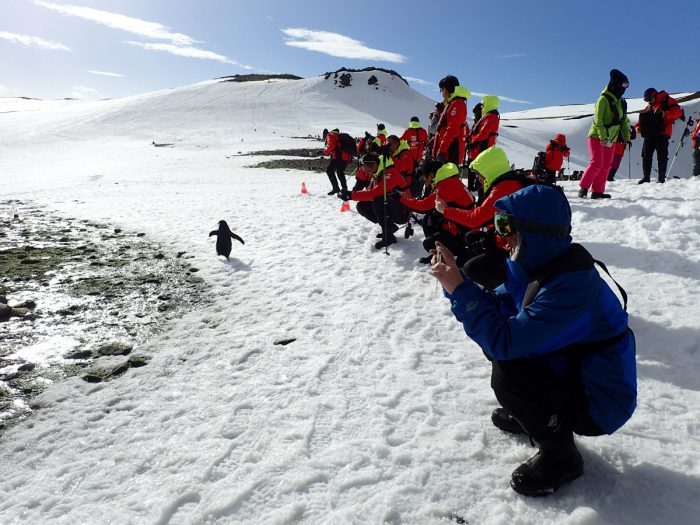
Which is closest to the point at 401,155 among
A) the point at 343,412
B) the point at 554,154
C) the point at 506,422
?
the point at 554,154

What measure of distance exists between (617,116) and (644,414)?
7.11 metres

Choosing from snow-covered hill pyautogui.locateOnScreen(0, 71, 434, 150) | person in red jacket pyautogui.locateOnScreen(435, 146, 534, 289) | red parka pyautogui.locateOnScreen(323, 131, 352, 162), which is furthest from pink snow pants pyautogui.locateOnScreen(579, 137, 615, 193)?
snow-covered hill pyautogui.locateOnScreen(0, 71, 434, 150)

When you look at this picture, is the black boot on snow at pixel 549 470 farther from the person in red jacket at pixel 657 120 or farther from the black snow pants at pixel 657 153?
the black snow pants at pixel 657 153

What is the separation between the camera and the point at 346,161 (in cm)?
1323

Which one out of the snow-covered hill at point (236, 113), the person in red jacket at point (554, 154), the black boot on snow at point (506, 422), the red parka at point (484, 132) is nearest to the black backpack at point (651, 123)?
the person in red jacket at point (554, 154)

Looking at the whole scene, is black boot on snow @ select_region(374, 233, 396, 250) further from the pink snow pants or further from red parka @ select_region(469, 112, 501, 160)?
the pink snow pants

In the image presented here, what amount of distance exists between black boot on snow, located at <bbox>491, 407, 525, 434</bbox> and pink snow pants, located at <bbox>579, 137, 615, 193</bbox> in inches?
268

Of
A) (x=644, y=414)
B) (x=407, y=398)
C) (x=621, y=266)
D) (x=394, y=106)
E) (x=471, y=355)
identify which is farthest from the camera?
(x=394, y=106)

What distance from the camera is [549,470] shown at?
8.09 ft

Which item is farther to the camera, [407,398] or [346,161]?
[346,161]

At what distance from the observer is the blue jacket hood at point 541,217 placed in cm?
221

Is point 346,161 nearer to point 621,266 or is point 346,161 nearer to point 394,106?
point 621,266

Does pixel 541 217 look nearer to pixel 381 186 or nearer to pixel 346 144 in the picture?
pixel 381 186

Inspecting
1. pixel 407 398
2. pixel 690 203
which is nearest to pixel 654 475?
pixel 407 398
